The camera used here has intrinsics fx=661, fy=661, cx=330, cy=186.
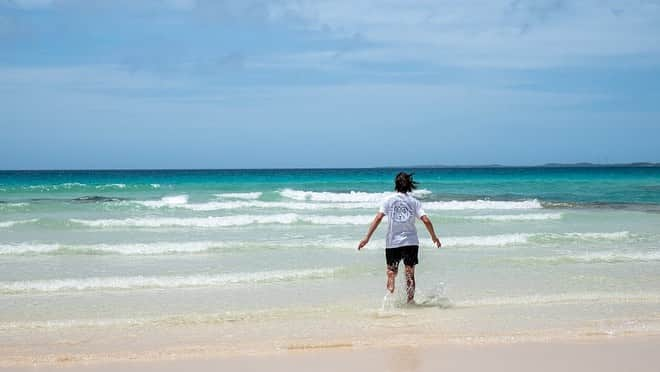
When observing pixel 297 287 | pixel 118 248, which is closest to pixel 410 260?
pixel 297 287

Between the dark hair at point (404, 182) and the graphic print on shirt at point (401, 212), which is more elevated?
the dark hair at point (404, 182)

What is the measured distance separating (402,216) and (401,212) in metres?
0.05

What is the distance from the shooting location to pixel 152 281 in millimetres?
9609

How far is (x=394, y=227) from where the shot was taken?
7902mm

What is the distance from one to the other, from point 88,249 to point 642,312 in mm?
9719

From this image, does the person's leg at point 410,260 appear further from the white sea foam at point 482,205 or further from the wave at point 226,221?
the white sea foam at point 482,205

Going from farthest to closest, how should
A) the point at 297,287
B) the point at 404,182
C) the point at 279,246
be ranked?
the point at 279,246 < the point at 297,287 < the point at 404,182

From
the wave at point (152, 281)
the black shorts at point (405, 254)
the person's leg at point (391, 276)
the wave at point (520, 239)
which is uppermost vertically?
the black shorts at point (405, 254)

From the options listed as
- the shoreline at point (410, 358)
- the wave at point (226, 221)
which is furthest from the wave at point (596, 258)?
the wave at point (226, 221)

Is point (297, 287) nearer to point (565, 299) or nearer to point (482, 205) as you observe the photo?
point (565, 299)

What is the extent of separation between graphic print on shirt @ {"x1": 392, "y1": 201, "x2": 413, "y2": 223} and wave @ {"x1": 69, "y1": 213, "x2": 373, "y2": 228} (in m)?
10.8

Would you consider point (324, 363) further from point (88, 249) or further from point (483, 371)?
point (88, 249)

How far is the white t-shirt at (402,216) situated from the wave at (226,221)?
35.2 feet

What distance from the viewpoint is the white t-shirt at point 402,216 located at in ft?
25.7
